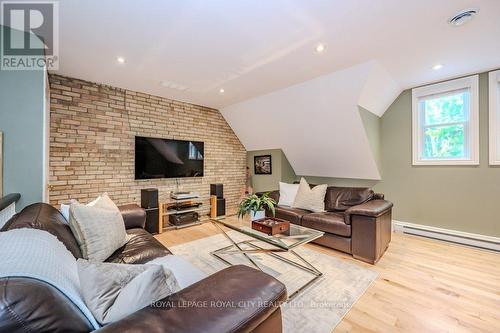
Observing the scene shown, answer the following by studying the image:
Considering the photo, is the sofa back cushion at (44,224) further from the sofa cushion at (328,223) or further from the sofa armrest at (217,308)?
the sofa cushion at (328,223)

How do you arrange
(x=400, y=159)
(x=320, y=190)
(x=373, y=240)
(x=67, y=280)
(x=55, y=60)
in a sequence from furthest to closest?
(x=400, y=159) < (x=320, y=190) < (x=55, y=60) < (x=373, y=240) < (x=67, y=280)

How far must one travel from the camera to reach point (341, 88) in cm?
309

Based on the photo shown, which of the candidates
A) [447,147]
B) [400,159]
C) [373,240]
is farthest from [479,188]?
[373,240]

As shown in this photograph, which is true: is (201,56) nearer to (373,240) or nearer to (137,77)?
(137,77)

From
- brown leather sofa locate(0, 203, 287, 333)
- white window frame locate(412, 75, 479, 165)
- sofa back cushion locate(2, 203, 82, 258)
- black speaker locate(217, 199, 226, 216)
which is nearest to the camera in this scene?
brown leather sofa locate(0, 203, 287, 333)

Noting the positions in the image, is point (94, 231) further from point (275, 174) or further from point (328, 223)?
point (275, 174)

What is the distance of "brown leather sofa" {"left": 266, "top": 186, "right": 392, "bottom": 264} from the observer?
98.3 inches

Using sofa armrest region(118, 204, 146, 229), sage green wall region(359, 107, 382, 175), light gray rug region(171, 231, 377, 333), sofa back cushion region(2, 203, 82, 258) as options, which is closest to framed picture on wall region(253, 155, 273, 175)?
sage green wall region(359, 107, 382, 175)

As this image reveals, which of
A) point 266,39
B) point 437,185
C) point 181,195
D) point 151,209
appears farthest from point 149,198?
point 437,185

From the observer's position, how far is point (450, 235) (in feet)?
10.4

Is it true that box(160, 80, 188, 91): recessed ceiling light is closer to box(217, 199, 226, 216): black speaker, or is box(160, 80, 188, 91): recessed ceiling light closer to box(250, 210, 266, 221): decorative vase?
box(217, 199, 226, 216): black speaker

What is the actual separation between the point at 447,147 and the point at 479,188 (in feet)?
2.23

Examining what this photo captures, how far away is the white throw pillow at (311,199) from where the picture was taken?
336 centimetres

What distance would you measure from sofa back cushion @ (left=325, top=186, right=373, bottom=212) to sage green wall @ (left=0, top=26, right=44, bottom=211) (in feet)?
11.9
